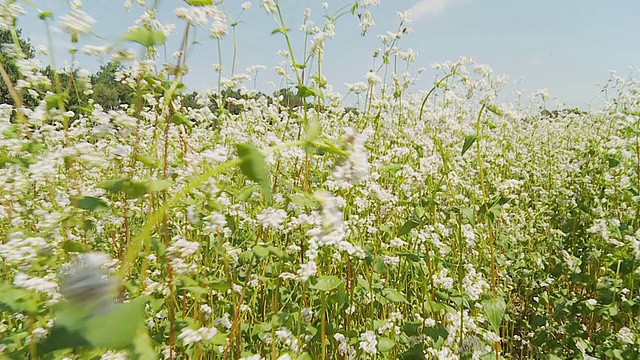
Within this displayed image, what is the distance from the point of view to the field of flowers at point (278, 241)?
2.49 feet

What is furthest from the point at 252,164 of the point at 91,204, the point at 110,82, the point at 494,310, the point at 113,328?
the point at 110,82

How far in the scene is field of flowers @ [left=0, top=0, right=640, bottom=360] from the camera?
0.76 m

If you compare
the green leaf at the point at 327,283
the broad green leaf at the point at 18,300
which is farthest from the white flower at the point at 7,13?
the green leaf at the point at 327,283

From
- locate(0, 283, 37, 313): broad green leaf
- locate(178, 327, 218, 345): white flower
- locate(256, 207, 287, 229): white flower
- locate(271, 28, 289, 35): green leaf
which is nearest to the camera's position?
locate(0, 283, 37, 313): broad green leaf

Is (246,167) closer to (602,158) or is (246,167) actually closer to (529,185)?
(602,158)

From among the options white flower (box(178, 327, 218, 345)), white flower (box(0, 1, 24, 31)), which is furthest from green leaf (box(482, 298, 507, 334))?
white flower (box(0, 1, 24, 31))

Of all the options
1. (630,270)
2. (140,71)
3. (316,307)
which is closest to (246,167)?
(140,71)

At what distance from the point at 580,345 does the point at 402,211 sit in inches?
45.3

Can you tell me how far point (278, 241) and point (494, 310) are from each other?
100 cm

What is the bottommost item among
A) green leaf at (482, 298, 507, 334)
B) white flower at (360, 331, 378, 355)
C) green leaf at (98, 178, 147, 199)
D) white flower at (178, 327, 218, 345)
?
white flower at (360, 331, 378, 355)

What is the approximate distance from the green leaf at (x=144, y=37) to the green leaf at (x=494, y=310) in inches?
64.3

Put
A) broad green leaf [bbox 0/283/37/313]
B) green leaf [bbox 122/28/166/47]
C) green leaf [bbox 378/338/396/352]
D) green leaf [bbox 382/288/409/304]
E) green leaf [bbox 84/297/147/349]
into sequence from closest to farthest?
green leaf [bbox 84/297/147/349] → green leaf [bbox 122/28/166/47] → broad green leaf [bbox 0/283/37/313] → green leaf [bbox 378/338/396/352] → green leaf [bbox 382/288/409/304]

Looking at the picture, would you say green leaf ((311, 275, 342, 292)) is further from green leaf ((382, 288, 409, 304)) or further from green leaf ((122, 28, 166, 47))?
green leaf ((122, 28, 166, 47))

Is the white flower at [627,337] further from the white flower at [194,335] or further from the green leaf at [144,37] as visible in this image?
the green leaf at [144,37]
